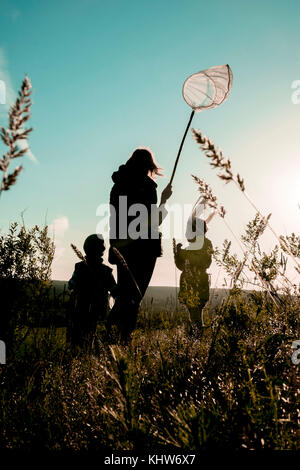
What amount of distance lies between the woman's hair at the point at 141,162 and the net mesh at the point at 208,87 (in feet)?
4.14

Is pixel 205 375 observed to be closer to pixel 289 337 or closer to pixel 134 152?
pixel 289 337

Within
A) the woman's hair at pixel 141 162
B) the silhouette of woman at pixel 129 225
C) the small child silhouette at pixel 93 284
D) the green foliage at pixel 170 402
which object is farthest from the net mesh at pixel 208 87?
the small child silhouette at pixel 93 284

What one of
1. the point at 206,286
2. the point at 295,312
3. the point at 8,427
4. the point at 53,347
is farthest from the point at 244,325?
the point at 206,286

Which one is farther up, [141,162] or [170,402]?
[141,162]

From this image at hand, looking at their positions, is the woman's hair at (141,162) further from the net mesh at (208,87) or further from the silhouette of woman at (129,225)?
the net mesh at (208,87)

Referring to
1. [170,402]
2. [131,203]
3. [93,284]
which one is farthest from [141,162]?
[170,402]

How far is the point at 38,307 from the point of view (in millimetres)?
2072

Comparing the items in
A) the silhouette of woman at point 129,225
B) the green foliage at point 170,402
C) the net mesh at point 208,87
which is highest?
the net mesh at point 208,87

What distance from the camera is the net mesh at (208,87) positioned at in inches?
113

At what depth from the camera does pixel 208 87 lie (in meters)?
3.32

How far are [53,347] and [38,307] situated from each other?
48 cm

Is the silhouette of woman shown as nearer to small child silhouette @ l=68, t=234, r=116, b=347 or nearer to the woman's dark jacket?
the woman's dark jacket

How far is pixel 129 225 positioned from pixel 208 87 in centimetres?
217

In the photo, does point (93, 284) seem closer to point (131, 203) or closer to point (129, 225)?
point (129, 225)
